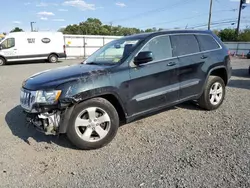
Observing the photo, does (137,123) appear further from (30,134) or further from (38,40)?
(38,40)

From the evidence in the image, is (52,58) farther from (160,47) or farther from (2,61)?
(160,47)

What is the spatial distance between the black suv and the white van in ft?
49.8

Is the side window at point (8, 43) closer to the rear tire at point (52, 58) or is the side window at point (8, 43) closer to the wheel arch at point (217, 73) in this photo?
the rear tire at point (52, 58)

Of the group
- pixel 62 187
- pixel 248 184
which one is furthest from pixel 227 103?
pixel 62 187

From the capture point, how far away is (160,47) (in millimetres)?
4113

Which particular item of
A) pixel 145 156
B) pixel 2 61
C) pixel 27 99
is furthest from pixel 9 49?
pixel 145 156

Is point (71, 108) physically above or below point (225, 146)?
above

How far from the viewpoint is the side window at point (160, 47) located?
157 inches

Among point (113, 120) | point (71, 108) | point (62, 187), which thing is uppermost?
point (71, 108)

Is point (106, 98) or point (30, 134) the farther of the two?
point (30, 134)

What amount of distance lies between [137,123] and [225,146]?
1.68 metres

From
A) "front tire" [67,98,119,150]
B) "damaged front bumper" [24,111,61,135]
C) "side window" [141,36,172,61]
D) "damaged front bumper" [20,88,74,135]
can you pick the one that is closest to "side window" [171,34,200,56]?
"side window" [141,36,172,61]

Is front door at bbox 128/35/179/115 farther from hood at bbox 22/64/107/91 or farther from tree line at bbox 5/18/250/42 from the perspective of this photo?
tree line at bbox 5/18/250/42

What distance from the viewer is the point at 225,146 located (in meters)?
3.40
